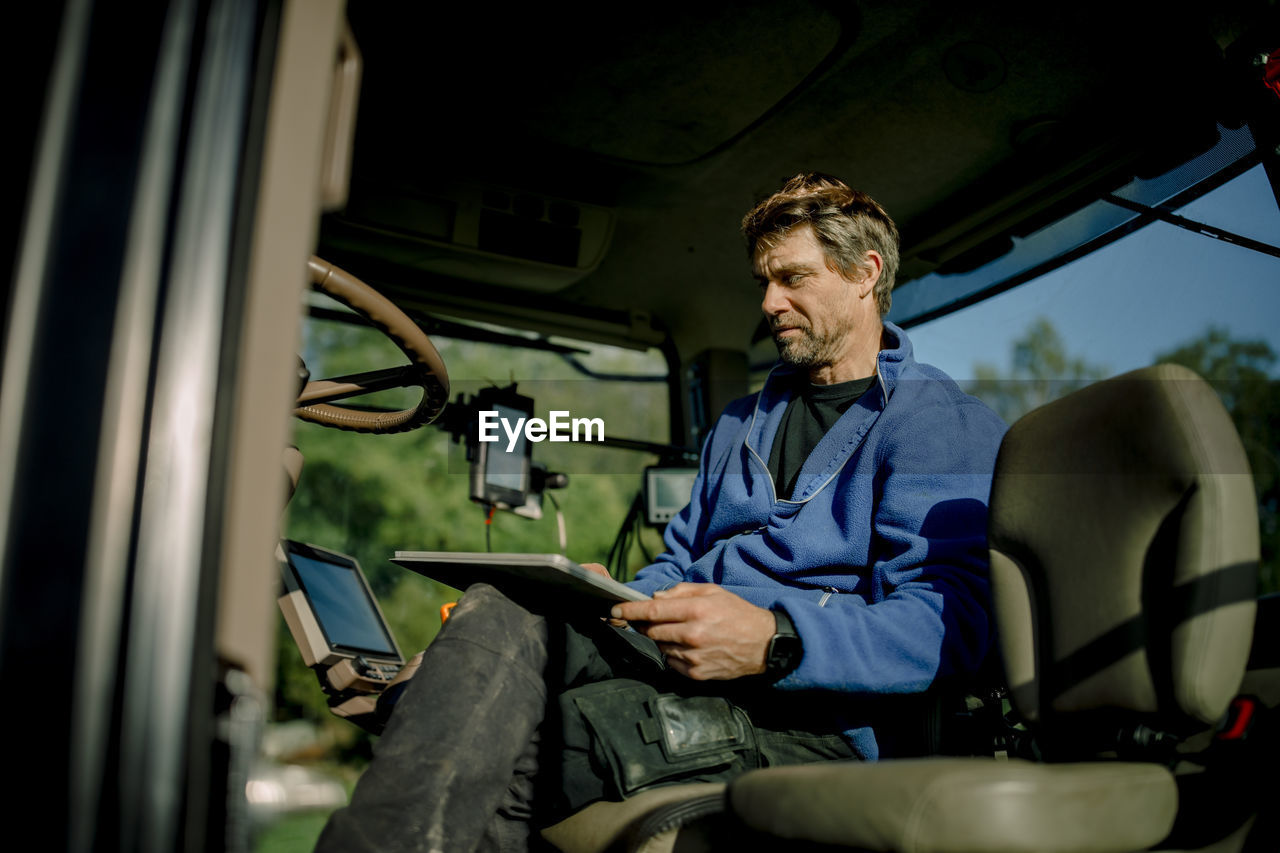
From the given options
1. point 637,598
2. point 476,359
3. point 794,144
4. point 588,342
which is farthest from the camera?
point 588,342

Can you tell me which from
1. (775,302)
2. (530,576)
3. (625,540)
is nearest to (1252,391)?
(775,302)

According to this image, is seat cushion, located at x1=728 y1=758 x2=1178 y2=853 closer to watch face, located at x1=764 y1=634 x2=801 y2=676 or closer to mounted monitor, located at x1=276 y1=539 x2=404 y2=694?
watch face, located at x1=764 y1=634 x2=801 y2=676

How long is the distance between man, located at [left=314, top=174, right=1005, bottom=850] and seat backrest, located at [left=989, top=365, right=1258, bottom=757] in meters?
0.24

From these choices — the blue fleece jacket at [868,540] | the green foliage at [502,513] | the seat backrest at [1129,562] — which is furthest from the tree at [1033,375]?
the green foliage at [502,513]

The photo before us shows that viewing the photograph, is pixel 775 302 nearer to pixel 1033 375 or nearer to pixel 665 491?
pixel 1033 375

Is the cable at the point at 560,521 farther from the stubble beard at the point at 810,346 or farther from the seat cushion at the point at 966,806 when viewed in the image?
the seat cushion at the point at 966,806

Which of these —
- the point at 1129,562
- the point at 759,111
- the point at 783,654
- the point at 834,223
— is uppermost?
the point at 759,111

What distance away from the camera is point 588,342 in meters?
2.69

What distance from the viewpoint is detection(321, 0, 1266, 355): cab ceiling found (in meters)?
1.58

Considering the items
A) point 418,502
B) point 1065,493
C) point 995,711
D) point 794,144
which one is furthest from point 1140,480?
point 418,502

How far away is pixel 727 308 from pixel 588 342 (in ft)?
1.48

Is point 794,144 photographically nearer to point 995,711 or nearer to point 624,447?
point 624,447

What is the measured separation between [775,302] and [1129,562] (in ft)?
3.52

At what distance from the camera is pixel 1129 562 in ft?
2.97
